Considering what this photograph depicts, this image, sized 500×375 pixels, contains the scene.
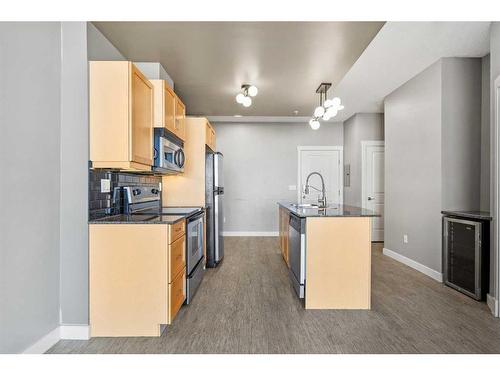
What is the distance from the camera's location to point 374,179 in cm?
575

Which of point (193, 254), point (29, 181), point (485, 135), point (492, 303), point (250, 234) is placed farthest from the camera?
point (250, 234)

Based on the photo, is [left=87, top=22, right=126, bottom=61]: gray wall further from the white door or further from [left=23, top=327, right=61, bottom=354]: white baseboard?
the white door

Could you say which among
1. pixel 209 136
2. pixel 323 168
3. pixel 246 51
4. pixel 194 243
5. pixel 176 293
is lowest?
pixel 176 293

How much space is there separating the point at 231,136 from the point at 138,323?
4.97 m

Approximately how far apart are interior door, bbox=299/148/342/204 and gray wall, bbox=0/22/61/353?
5248 millimetres

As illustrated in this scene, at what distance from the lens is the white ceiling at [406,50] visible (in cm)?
276

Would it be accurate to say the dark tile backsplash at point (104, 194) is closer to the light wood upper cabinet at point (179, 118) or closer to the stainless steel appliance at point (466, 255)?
the light wood upper cabinet at point (179, 118)

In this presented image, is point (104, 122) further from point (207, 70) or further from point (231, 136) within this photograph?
point (231, 136)

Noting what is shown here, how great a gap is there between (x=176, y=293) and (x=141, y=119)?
1.45 meters

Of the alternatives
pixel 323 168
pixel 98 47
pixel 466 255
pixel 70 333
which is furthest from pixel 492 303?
pixel 323 168

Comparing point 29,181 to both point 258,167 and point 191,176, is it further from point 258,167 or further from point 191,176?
point 258,167

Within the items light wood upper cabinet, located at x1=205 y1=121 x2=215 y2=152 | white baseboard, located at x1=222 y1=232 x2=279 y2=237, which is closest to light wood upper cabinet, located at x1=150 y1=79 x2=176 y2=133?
light wood upper cabinet, located at x1=205 y1=121 x2=215 y2=152

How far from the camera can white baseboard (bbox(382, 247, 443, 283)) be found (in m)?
3.45

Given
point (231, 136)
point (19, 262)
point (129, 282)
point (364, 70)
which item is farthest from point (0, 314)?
point (231, 136)
